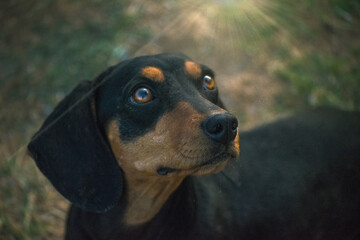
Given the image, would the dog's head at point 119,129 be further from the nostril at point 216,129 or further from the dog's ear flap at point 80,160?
the nostril at point 216,129

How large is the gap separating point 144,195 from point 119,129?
533mm

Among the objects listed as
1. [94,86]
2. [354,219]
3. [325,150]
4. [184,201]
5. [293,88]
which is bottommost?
[293,88]

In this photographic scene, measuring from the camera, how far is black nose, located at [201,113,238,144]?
90.6 inches

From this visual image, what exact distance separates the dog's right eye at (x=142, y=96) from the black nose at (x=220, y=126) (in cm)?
50

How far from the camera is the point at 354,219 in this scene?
3508 mm

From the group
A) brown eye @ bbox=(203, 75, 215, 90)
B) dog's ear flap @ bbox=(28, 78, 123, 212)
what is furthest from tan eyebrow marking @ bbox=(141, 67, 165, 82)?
dog's ear flap @ bbox=(28, 78, 123, 212)

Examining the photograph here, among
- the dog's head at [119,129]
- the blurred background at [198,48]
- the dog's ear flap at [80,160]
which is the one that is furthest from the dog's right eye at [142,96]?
the blurred background at [198,48]

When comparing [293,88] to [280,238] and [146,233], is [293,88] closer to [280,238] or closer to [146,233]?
[280,238]

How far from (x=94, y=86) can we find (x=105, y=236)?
1.12 metres

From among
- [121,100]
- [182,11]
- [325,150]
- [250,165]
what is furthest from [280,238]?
[182,11]

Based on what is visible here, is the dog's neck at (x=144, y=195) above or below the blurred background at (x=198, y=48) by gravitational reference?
above

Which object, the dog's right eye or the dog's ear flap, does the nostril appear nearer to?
the dog's right eye

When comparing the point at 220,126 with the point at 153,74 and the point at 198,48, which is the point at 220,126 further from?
the point at 198,48

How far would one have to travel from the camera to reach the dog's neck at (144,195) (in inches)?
112
